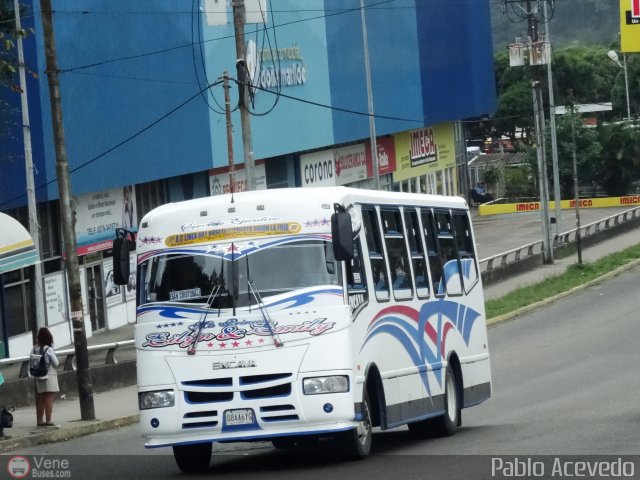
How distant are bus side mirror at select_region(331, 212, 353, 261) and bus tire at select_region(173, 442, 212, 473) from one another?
2.56 meters

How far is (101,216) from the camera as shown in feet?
135

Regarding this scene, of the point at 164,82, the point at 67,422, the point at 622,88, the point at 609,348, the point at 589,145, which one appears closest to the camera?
the point at 67,422

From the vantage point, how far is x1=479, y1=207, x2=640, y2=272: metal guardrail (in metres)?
51.8

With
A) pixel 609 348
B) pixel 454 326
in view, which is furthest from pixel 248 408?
pixel 609 348

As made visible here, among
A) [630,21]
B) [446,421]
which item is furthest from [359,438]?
[630,21]

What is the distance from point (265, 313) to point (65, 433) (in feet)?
27.3

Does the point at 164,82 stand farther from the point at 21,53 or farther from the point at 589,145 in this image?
the point at 589,145

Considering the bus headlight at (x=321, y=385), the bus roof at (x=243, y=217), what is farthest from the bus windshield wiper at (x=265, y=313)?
the bus roof at (x=243, y=217)

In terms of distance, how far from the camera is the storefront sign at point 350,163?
6238 centimetres

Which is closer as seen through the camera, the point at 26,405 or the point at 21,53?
the point at 26,405

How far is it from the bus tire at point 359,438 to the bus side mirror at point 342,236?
4.89 feet

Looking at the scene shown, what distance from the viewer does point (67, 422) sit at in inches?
884

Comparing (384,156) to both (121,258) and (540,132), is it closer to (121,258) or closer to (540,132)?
(540,132)

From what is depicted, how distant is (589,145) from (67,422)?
6537cm
